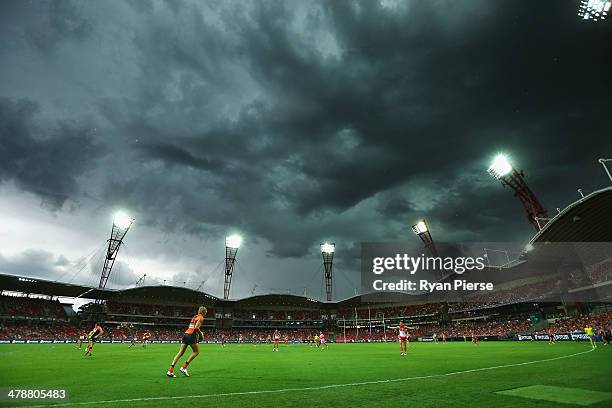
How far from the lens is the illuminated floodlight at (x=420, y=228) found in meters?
79.0

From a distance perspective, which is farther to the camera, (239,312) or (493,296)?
(239,312)

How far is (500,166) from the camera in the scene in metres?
52.9

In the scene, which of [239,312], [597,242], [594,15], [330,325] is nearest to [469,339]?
[597,242]

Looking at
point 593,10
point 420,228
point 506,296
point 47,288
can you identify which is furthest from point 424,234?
point 47,288

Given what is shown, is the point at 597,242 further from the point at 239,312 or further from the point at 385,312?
the point at 239,312

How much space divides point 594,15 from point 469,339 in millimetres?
53710

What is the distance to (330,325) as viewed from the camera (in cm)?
9656

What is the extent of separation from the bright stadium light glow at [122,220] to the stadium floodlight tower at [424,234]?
65.2 meters

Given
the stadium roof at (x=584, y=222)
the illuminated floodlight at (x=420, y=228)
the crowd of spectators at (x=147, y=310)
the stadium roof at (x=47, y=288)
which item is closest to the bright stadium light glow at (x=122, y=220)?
the stadium roof at (x=47, y=288)

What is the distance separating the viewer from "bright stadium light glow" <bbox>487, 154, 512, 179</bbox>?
172 feet

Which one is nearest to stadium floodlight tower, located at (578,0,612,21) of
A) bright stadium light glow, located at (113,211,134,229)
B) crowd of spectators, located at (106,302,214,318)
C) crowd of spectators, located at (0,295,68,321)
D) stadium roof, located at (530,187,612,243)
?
stadium roof, located at (530,187,612,243)

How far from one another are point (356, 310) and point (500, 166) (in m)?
57.3

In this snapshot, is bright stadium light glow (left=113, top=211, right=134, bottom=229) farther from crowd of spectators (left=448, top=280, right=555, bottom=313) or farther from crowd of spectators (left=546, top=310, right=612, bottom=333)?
crowd of spectators (left=546, top=310, right=612, bottom=333)

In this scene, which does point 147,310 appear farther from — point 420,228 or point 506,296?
point 506,296
